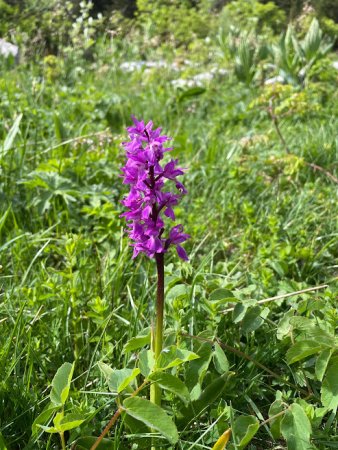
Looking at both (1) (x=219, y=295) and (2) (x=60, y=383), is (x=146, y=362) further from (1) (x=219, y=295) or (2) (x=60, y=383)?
(1) (x=219, y=295)

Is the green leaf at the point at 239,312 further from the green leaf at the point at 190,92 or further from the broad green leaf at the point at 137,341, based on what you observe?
the green leaf at the point at 190,92

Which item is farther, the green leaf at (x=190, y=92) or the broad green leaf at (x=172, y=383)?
the green leaf at (x=190, y=92)

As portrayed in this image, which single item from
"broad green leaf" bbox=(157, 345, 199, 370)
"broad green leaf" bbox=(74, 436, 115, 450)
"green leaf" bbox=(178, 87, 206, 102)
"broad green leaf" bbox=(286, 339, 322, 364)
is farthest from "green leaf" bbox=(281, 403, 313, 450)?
"green leaf" bbox=(178, 87, 206, 102)

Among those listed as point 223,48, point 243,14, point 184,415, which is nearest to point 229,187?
point 184,415

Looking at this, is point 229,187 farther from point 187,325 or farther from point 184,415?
point 184,415

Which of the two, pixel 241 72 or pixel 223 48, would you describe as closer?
pixel 241 72

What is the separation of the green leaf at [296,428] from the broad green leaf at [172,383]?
195 millimetres

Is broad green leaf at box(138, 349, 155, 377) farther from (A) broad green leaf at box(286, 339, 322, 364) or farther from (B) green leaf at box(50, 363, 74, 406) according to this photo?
(A) broad green leaf at box(286, 339, 322, 364)

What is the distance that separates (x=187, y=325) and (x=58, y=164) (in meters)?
1.20

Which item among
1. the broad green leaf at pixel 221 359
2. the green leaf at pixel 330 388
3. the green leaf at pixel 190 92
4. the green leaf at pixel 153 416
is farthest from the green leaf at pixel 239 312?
the green leaf at pixel 190 92

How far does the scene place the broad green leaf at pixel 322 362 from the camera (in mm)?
1079

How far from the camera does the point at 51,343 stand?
1415 millimetres

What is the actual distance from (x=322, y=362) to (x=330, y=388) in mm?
53

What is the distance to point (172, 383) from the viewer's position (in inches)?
39.4
